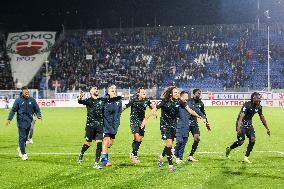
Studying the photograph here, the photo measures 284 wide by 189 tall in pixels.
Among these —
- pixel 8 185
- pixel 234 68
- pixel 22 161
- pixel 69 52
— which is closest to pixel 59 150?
pixel 22 161

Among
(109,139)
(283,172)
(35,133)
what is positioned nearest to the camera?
(283,172)

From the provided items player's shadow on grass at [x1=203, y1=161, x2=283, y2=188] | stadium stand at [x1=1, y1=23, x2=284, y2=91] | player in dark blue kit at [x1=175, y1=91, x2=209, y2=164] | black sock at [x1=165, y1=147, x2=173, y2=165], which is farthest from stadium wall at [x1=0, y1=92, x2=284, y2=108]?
black sock at [x1=165, y1=147, x2=173, y2=165]

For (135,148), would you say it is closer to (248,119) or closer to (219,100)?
(248,119)

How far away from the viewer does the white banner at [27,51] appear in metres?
74.2

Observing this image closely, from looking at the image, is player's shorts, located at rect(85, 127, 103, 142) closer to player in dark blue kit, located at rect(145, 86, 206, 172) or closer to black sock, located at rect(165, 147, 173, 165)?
player in dark blue kit, located at rect(145, 86, 206, 172)

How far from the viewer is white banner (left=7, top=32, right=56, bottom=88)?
74188 millimetres

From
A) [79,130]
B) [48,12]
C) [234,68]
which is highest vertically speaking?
[48,12]

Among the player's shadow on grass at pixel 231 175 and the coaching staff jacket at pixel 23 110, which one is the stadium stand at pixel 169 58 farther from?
the player's shadow on grass at pixel 231 175

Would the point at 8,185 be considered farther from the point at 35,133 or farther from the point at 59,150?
the point at 35,133

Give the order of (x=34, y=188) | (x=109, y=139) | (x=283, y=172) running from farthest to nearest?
(x=109, y=139) < (x=283, y=172) < (x=34, y=188)

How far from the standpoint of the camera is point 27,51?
7794 centimetres

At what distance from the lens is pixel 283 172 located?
12.8m

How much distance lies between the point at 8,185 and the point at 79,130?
1722cm

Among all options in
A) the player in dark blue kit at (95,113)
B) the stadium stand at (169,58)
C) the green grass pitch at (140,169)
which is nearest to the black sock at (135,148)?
the green grass pitch at (140,169)
